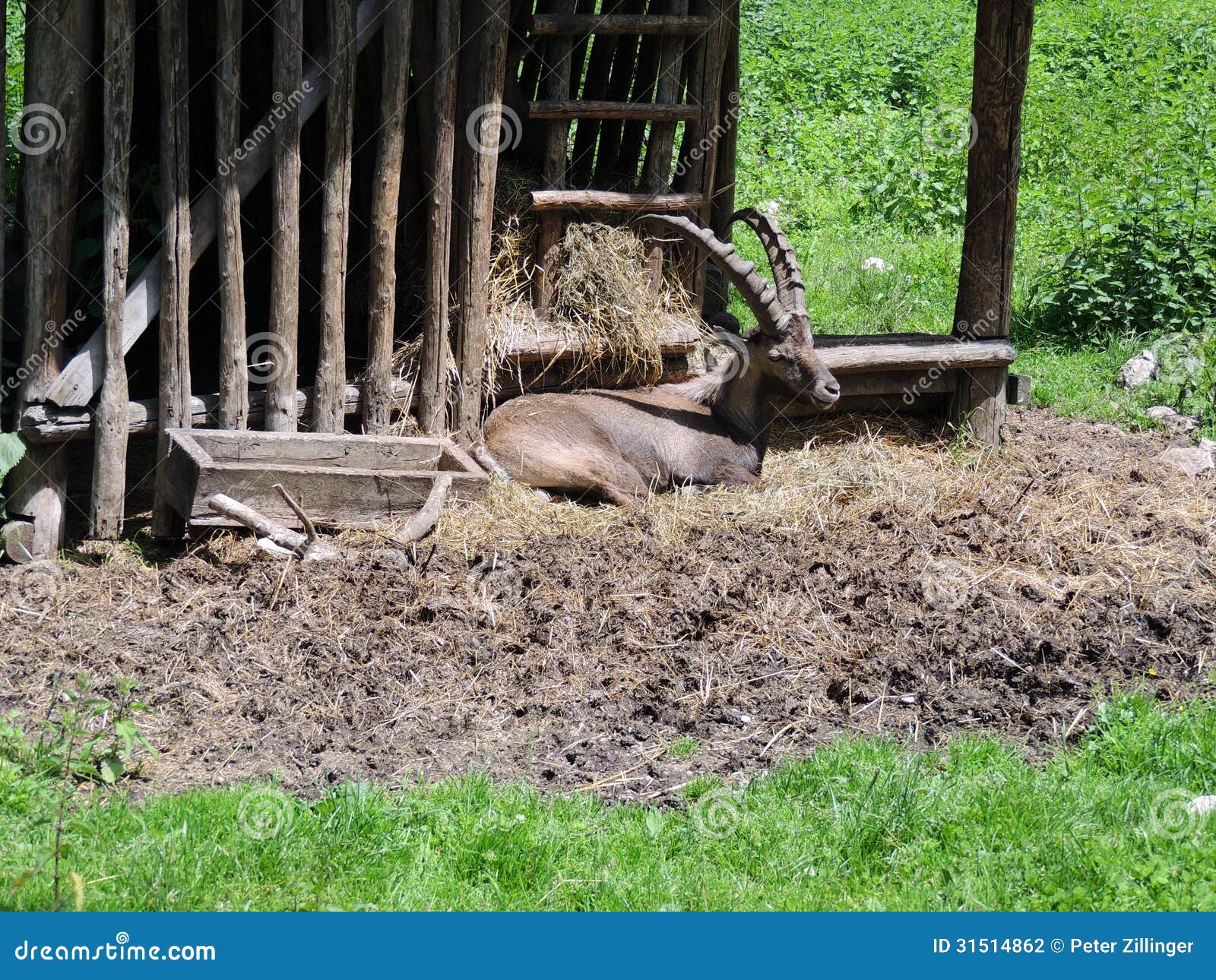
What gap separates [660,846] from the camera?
4.04m

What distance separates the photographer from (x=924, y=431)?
27.5 feet

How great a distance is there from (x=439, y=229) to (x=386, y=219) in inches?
11.2

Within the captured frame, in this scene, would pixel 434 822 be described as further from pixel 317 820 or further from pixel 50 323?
pixel 50 323

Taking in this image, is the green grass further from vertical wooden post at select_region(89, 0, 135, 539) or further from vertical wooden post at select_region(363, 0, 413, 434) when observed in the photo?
vertical wooden post at select_region(363, 0, 413, 434)

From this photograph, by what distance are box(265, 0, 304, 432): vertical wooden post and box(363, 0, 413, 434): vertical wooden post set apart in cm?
40

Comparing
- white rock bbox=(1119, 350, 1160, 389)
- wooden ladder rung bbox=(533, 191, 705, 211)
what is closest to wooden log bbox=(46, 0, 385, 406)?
wooden ladder rung bbox=(533, 191, 705, 211)

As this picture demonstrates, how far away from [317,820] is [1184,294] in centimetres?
807

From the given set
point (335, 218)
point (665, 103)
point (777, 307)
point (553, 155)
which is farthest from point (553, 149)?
point (777, 307)

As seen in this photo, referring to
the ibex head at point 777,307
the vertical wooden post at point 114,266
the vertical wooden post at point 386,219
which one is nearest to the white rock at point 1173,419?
the ibex head at point 777,307

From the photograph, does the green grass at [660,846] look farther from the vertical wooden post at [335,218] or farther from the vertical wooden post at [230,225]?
the vertical wooden post at [335,218]

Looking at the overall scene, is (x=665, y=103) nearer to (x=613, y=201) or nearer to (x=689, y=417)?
(x=613, y=201)

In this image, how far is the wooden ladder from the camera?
7.04 m

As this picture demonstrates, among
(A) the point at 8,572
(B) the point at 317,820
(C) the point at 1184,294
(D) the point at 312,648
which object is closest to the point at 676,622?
(D) the point at 312,648

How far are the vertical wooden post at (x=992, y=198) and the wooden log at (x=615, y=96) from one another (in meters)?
2.02
